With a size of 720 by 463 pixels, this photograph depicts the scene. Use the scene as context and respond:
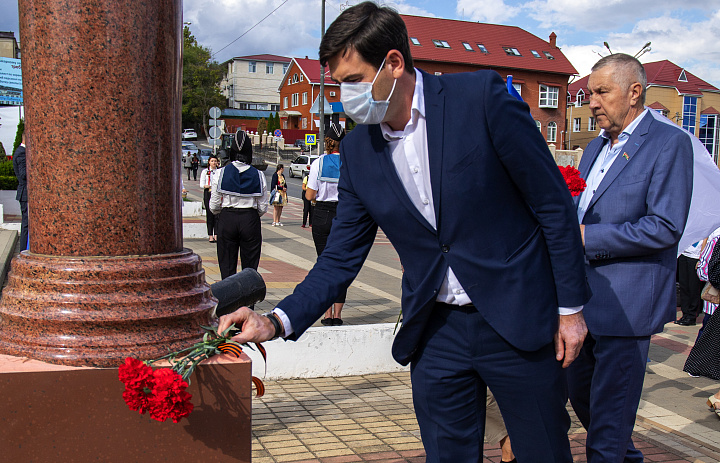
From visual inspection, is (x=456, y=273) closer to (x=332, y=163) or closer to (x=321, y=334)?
(x=321, y=334)

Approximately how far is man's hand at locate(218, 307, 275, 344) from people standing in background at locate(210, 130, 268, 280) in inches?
212

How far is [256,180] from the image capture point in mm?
7688

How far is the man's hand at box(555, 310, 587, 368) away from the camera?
7.48 ft

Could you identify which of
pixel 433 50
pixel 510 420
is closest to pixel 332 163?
pixel 510 420

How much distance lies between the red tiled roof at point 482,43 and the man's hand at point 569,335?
57.3 metres

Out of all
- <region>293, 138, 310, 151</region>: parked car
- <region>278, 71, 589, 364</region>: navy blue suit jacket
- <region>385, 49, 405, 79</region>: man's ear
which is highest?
<region>293, 138, 310, 151</region>: parked car

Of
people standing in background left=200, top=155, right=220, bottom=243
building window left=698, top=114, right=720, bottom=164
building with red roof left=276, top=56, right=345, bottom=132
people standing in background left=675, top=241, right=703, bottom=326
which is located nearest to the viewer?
people standing in background left=675, top=241, right=703, bottom=326

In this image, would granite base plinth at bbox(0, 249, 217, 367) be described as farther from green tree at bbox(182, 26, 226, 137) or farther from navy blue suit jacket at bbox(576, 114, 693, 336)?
green tree at bbox(182, 26, 226, 137)

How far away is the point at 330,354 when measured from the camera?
18.4ft

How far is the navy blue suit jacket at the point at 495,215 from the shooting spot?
220 cm

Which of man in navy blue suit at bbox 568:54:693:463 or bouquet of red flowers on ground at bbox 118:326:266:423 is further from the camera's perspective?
man in navy blue suit at bbox 568:54:693:463

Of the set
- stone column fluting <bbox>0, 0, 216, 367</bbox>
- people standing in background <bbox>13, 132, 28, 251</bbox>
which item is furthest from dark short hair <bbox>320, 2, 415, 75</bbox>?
people standing in background <bbox>13, 132, 28, 251</bbox>

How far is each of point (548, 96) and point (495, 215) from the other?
64626 millimetres

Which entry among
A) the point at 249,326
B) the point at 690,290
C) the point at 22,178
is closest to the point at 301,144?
the point at 22,178
